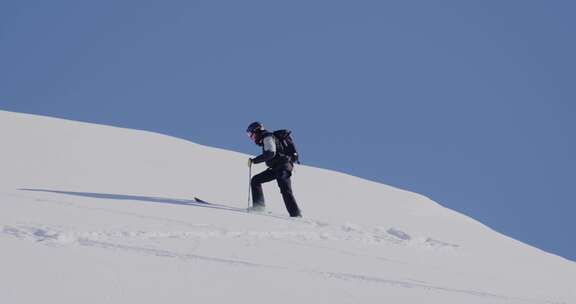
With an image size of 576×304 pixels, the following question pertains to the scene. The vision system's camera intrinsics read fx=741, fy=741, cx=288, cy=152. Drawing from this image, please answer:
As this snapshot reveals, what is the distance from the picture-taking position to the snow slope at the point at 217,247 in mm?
A: 6203

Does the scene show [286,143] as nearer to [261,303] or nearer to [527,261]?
[527,261]

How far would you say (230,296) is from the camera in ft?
19.8

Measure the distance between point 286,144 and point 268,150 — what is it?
0.49 meters

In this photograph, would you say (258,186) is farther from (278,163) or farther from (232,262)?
(232,262)

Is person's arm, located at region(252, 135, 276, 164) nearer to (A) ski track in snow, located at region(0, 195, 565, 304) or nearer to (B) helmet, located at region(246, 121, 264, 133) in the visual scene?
(B) helmet, located at region(246, 121, 264, 133)

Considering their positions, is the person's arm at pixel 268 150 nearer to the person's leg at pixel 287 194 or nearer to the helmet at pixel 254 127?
the helmet at pixel 254 127

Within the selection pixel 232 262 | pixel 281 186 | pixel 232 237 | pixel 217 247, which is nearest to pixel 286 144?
pixel 281 186

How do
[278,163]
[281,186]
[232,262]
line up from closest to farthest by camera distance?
[232,262]
[278,163]
[281,186]

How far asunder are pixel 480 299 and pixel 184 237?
135 inches

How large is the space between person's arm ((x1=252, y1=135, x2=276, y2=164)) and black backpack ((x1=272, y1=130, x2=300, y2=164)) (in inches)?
9.2

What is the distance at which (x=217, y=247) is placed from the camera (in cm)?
804

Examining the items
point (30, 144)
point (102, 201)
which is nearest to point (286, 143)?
point (102, 201)

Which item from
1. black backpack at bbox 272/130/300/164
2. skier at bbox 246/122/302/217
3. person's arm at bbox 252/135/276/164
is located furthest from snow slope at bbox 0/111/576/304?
black backpack at bbox 272/130/300/164

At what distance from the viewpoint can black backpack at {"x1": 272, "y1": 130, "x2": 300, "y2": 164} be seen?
12500 millimetres
